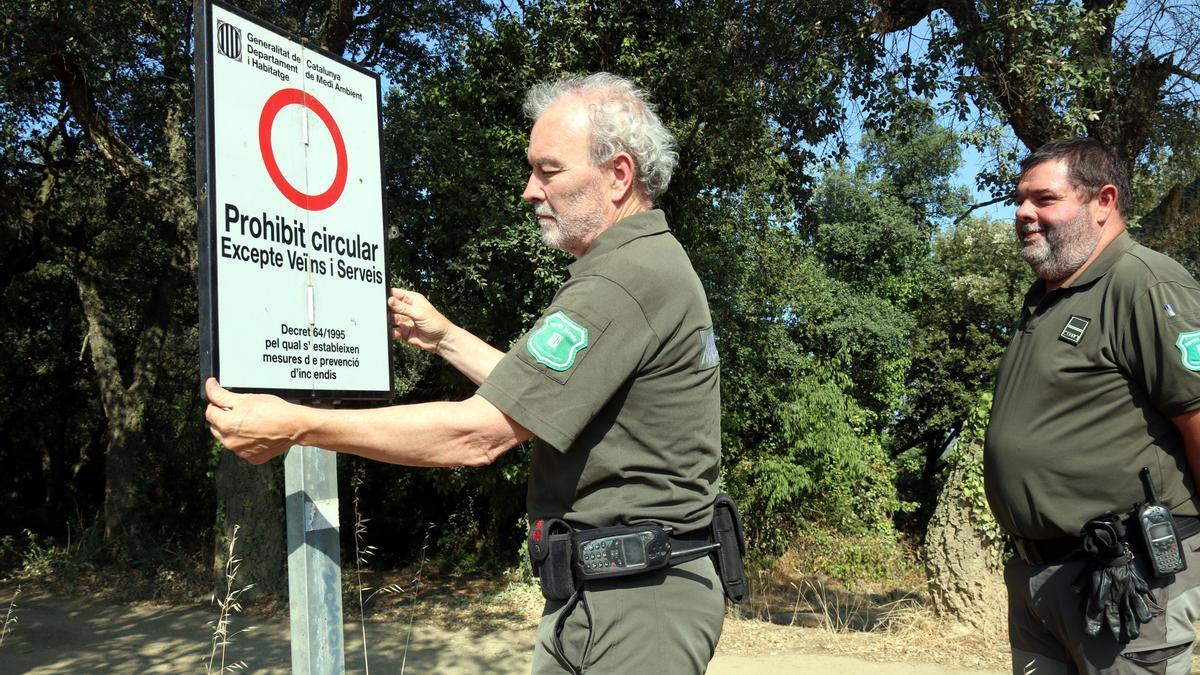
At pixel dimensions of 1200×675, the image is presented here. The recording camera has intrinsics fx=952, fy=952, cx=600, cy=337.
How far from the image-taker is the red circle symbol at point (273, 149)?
2.42 meters

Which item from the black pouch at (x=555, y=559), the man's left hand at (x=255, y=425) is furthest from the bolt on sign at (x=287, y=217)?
the black pouch at (x=555, y=559)

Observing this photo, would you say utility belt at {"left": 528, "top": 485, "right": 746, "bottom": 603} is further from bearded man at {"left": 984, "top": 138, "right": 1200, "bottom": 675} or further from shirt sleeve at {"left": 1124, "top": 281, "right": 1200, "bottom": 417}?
shirt sleeve at {"left": 1124, "top": 281, "right": 1200, "bottom": 417}

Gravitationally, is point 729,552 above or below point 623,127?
below

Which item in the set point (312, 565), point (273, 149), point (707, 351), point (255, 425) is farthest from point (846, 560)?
point (255, 425)

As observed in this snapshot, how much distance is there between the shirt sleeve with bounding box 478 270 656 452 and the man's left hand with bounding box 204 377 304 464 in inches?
15.1

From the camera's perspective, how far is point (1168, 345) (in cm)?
248

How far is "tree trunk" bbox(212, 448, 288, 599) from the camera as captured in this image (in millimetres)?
11391

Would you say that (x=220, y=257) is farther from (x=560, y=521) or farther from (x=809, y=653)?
(x=809, y=653)

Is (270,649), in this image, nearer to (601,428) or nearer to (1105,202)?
(601,428)

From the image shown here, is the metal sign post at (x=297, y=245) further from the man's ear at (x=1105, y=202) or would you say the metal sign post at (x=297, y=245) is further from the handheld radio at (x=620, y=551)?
the man's ear at (x=1105, y=202)

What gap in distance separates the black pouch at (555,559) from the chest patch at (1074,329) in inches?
64.0

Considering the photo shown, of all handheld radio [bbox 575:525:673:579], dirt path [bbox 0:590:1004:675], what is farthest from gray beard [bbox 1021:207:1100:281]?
dirt path [bbox 0:590:1004:675]

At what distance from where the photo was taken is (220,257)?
7.24 ft

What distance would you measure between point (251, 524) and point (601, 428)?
1064 cm
